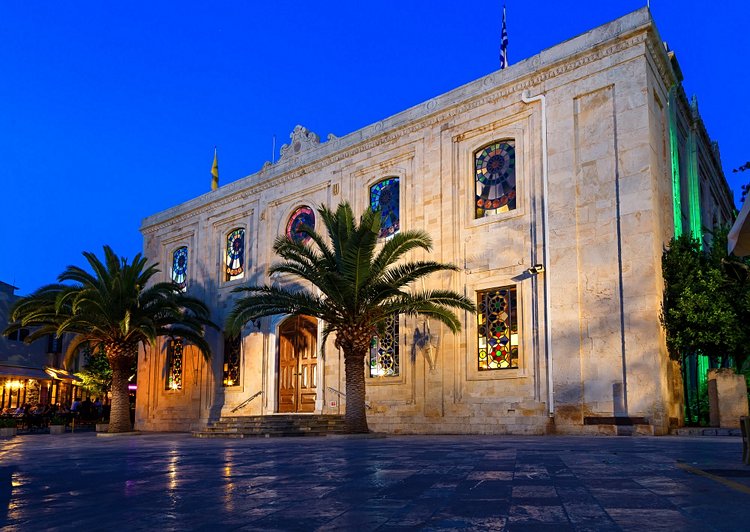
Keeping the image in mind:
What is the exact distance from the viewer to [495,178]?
64.3ft

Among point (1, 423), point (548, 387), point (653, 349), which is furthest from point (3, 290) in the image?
point (653, 349)

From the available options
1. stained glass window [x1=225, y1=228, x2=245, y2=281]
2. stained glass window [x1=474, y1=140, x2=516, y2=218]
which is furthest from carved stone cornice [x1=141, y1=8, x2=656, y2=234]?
stained glass window [x1=225, y1=228, x2=245, y2=281]

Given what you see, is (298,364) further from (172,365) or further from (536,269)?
(536,269)

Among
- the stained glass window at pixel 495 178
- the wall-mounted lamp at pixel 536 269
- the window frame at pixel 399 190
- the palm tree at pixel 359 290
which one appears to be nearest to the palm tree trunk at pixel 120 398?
the palm tree at pixel 359 290

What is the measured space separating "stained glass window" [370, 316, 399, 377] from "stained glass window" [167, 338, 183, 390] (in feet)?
34.0

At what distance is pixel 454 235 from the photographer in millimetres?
19781

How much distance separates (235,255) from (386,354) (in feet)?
29.3

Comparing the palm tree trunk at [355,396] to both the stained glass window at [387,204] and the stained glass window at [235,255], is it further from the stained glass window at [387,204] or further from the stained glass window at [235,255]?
the stained glass window at [235,255]

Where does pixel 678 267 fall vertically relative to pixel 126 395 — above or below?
above

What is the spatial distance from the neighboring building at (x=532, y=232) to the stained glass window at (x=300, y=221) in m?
0.21

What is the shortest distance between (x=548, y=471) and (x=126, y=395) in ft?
68.0

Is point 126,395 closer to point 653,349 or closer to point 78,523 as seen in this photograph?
point 653,349

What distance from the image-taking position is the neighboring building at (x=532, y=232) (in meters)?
16.4

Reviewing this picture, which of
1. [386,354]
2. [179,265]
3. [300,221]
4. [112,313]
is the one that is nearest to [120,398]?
[112,313]
